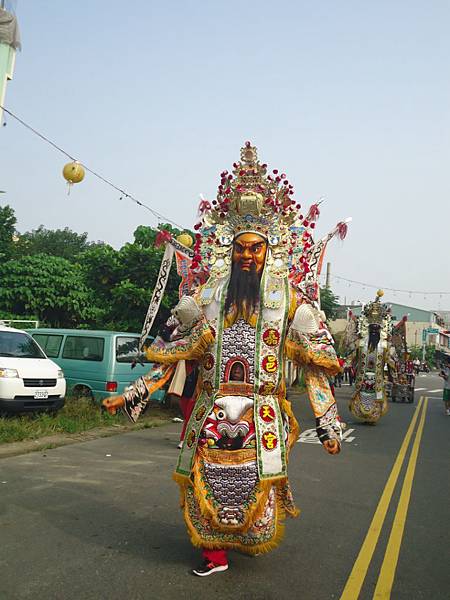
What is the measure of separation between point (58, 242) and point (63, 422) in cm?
4166

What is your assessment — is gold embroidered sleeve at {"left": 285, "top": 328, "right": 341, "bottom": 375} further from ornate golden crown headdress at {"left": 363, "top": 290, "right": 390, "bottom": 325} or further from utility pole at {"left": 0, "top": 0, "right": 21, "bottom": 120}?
utility pole at {"left": 0, "top": 0, "right": 21, "bottom": 120}

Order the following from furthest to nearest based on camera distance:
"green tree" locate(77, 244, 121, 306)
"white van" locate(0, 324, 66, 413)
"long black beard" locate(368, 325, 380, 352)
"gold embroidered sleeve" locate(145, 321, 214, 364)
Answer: "green tree" locate(77, 244, 121, 306)
"long black beard" locate(368, 325, 380, 352)
"white van" locate(0, 324, 66, 413)
"gold embroidered sleeve" locate(145, 321, 214, 364)

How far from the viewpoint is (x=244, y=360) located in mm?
4020

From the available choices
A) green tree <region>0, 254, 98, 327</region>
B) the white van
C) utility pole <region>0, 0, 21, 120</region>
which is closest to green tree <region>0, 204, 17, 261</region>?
green tree <region>0, 254, 98, 327</region>

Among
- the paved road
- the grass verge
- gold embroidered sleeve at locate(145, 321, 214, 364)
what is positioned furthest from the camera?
the grass verge

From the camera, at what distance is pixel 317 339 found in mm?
4184

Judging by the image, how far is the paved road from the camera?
146 inches

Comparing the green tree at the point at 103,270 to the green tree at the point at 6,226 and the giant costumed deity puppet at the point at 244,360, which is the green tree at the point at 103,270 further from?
the green tree at the point at 6,226

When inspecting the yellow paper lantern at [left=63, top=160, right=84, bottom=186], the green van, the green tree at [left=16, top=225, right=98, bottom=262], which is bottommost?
the green van

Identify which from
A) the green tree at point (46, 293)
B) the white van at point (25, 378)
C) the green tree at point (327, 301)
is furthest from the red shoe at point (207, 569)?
the green tree at point (327, 301)

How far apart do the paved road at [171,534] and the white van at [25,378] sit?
1.34 metres

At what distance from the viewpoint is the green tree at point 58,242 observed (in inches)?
1788

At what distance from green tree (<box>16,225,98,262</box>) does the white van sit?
3382 centimetres

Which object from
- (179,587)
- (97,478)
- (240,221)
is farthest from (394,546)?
(97,478)
